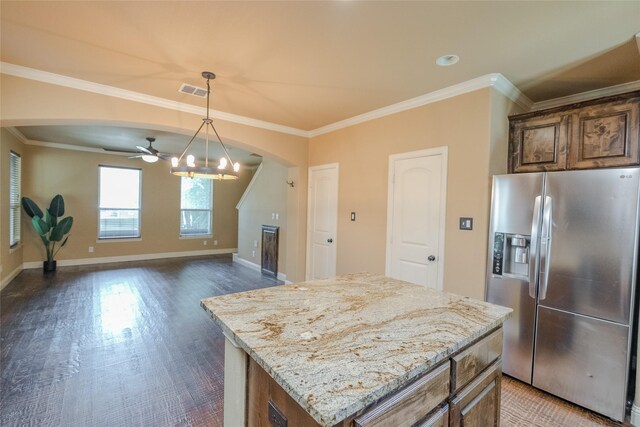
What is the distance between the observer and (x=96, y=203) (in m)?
6.80

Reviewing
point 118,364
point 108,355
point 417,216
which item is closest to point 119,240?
point 108,355

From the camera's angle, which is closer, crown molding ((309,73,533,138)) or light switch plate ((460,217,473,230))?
crown molding ((309,73,533,138))

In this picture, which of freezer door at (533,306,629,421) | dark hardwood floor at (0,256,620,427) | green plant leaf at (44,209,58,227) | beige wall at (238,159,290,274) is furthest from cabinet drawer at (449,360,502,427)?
green plant leaf at (44,209,58,227)

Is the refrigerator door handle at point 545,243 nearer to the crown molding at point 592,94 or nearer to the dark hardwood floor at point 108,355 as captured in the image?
the crown molding at point 592,94

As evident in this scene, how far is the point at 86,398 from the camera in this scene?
2166mm

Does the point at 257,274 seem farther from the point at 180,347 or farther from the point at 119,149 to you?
the point at 119,149

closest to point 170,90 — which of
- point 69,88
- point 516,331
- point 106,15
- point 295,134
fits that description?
point 69,88

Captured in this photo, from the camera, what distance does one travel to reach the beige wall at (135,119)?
280 centimetres

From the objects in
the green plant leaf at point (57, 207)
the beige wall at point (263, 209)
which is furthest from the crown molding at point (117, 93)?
the green plant leaf at point (57, 207)

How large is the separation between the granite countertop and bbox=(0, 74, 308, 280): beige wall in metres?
2.90

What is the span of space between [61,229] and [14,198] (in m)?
0.90

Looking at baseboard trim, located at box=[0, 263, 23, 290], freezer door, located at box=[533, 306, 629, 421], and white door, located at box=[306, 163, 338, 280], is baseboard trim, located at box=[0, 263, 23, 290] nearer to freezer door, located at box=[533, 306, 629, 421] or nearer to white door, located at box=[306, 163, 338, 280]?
white door, located at box=[306, 163, 338, 280]

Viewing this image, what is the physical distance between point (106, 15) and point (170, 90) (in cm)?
124

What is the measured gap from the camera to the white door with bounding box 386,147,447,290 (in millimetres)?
3131
